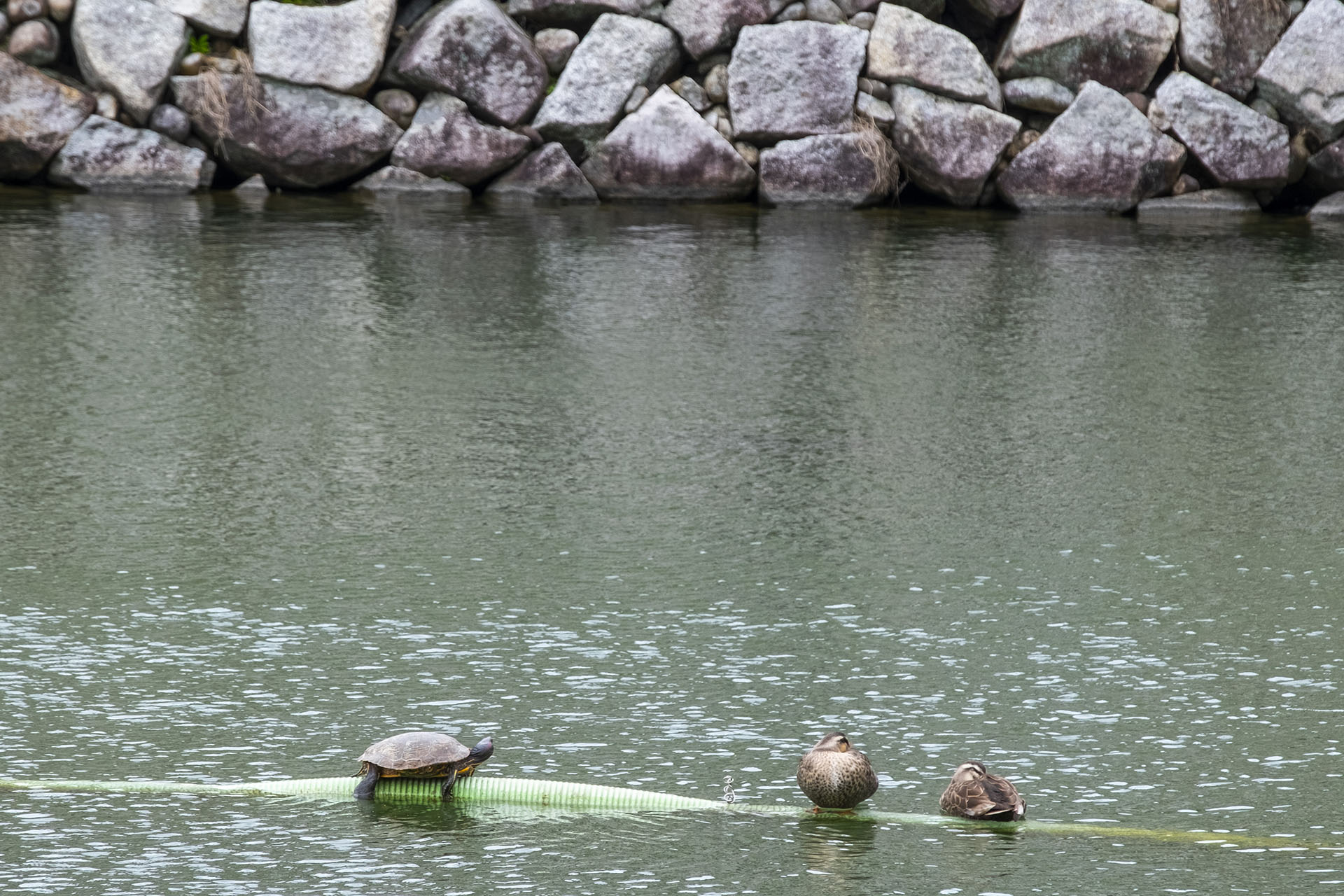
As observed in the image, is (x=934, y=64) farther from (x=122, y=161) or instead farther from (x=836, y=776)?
(x=836, y=776)

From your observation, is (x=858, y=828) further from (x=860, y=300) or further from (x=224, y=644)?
(x=860, y=300)

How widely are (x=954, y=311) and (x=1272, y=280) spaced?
1.69m

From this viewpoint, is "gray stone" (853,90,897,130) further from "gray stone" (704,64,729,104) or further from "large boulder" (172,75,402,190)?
"large boulder" (172,75,402,190)

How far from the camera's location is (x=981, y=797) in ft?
8.64

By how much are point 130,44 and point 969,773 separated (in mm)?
8208

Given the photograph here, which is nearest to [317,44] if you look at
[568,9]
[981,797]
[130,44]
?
[130,44]

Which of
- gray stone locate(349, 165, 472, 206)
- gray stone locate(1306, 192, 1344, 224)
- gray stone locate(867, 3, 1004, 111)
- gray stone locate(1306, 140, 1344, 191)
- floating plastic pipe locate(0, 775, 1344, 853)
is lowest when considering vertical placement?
floating plastic pipe locate(0, 775, 1344, 853)

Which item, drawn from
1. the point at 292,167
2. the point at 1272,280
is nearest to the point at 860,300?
the point at 1272,280

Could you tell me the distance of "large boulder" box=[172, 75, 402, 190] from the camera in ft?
31.7

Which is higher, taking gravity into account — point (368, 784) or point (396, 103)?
point (396, 103)

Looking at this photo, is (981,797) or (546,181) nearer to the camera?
(981,797)

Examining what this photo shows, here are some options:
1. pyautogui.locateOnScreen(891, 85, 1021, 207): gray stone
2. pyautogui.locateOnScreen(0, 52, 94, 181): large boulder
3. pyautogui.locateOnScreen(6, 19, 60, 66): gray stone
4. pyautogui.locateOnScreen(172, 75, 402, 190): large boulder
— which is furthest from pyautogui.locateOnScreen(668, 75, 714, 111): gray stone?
pyautogui.locateOnScreen(6, 19, 60, 66): gray stone

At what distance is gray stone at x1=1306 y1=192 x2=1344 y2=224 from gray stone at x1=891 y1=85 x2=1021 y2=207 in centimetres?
177

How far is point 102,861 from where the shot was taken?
2504mm
